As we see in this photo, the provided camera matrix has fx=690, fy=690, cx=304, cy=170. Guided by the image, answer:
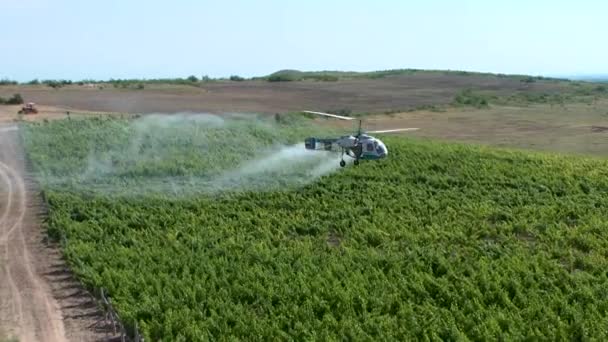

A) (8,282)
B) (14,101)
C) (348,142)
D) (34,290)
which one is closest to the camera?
(34,290)

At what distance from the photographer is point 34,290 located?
89.9 feet

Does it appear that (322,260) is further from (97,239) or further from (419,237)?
(97,239)

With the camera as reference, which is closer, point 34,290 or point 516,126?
point 34,290

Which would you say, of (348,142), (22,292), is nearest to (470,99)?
(348,142)

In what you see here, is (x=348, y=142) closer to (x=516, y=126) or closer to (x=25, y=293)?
(x=25, y=293)

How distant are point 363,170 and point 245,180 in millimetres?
8378

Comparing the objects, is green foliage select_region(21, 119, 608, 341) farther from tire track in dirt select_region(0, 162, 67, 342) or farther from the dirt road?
tire track in dirt select_region(0, 162, 67, 342)

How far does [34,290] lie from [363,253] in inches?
547

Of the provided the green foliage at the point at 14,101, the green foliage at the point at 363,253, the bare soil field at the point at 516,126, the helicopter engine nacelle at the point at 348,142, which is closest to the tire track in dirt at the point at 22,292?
the green foliage at the point at 363,253

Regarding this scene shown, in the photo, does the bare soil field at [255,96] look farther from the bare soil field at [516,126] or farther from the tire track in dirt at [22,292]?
the tire track in dirt at [22,292]

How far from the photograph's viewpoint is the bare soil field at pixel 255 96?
95625 mm

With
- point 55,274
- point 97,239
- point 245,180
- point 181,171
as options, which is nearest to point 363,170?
point 245,180

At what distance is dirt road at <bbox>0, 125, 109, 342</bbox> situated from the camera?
23.9m

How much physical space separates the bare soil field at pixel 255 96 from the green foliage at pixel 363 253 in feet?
150
